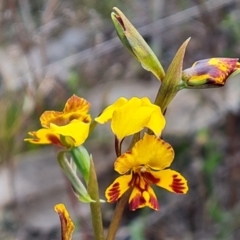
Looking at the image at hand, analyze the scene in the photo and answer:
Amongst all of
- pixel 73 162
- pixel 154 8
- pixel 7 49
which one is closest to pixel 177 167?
pixel 154 8

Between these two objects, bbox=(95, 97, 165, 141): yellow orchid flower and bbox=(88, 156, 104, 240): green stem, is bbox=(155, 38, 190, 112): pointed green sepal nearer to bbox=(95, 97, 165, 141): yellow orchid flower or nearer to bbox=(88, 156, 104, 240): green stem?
bbox=(95, 97, 165, 141): yellow orchid flower

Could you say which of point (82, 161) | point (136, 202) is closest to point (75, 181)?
point (82, 161)

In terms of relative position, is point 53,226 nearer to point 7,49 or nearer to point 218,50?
point 218,50

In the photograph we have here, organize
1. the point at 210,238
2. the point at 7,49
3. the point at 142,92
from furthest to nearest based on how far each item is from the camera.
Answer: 1. the point at 7,49
2. the point at 142,92
3. the point at 210,238

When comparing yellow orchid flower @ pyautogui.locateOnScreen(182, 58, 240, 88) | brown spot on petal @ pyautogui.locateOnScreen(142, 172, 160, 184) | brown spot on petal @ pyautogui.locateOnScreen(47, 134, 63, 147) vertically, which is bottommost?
brown spot on petal @ pyautogui.locateOnScreen(142, 172, 160, 184)

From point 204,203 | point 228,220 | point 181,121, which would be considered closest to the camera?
point 228,220

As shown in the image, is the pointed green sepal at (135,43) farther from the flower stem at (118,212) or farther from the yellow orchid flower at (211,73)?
the flower stem at (118,212)

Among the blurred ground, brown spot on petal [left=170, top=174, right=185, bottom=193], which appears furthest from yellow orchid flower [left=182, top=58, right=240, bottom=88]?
the blurred ground
